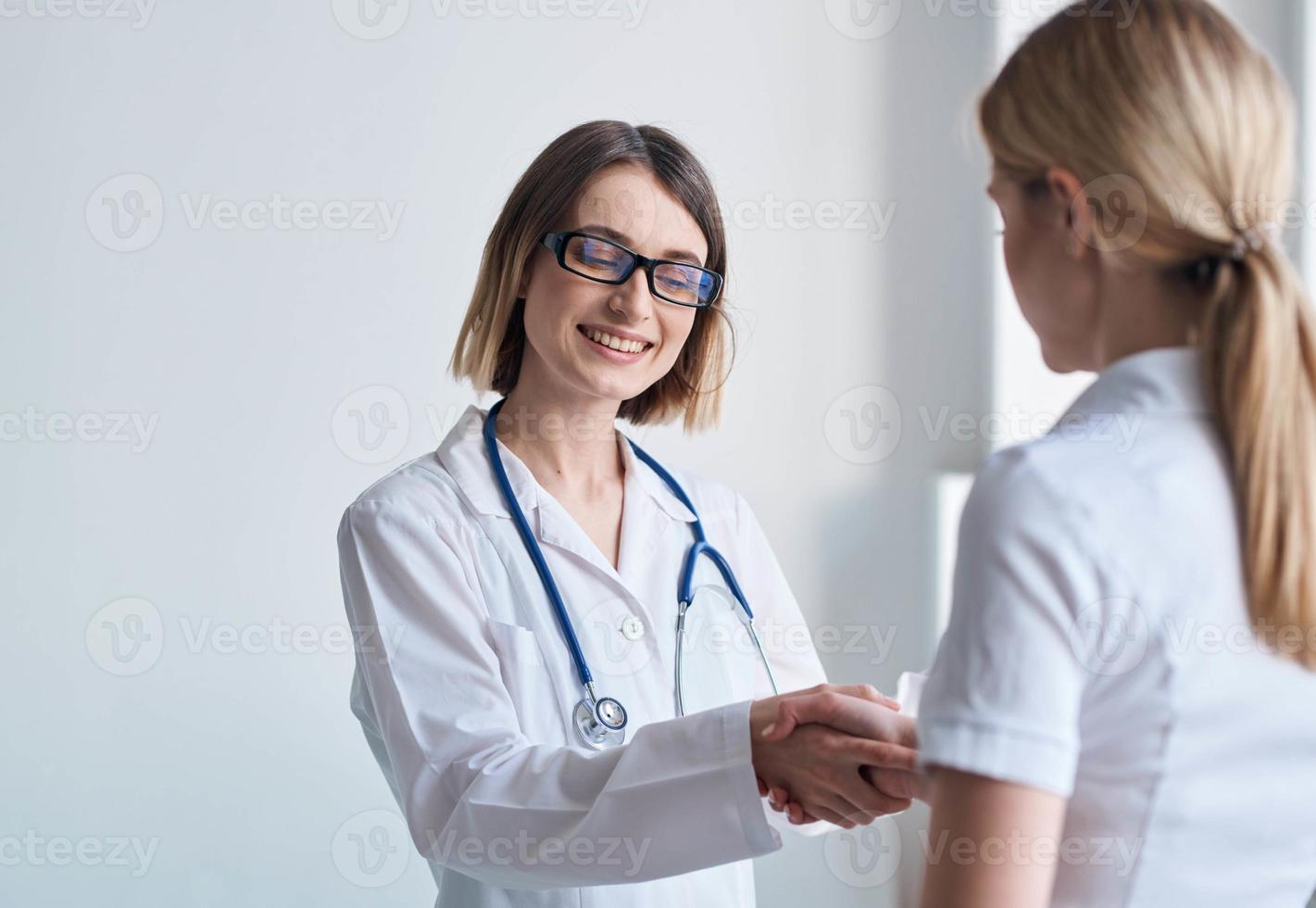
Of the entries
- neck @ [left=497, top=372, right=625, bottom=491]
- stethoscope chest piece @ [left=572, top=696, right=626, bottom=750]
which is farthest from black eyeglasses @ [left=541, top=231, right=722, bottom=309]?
stethoscope chest piece @ [left=572, top=696, right=626, bottom=750]

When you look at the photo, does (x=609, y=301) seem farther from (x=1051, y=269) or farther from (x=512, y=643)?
(x=1051, y=269)

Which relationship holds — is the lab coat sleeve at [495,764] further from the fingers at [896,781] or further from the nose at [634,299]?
the nose at [634,299]

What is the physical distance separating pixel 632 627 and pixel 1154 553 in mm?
853

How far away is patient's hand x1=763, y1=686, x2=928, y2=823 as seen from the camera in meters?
1.13

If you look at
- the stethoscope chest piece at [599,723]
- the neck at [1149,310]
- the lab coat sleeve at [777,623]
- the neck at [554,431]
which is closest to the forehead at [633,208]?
the neck at [554,431]

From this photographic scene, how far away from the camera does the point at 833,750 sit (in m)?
1.15

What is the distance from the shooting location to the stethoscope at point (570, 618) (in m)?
1.35

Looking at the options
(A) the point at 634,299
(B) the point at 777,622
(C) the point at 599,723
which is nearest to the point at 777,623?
(B) the point at 777,622

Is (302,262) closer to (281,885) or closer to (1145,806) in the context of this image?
(281,885)

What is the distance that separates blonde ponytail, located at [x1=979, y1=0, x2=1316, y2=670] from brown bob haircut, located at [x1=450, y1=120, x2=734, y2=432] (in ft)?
2.80

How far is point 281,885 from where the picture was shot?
2.16 metres

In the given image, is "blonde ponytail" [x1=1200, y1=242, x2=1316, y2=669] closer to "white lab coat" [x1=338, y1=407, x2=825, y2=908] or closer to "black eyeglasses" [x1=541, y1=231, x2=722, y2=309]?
"white lab coat" [x1=338, y1=407, x2=825, y2=908]

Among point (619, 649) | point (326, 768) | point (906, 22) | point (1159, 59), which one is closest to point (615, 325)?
point (619, 649)

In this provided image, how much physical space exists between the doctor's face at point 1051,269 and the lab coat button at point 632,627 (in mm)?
755
